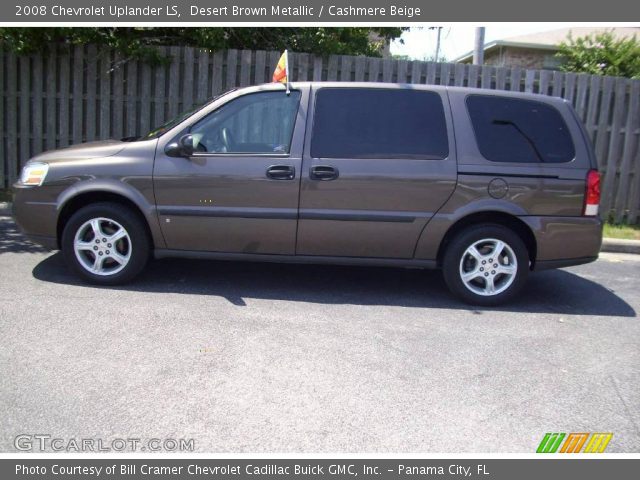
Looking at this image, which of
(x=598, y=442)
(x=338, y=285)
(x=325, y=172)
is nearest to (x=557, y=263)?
(x=338, y=285)

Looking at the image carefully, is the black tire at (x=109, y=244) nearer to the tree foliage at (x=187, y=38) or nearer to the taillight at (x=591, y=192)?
the taillight at (x=591, y=192)

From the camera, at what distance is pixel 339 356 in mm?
4043

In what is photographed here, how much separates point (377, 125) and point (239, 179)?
1279mm

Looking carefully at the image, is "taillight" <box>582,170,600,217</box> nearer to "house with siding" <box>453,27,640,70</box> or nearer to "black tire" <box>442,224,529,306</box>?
"black tire" <box>442,224,529,306</box>

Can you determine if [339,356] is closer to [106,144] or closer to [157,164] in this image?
[157,164]

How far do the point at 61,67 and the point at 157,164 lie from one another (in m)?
4.59

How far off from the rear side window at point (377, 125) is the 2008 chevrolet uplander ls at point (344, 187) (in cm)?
1

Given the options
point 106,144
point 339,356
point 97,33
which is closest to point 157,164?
point 106,144

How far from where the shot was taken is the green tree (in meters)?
13.9

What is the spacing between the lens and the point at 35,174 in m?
5.27

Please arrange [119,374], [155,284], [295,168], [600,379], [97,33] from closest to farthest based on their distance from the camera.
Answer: [119,374] < [600,379] < [295,168] < [155,284] < [97,33]

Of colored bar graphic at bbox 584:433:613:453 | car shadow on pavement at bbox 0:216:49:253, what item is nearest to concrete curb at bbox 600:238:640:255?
colored bar graphic at bbox 584:433:613:453

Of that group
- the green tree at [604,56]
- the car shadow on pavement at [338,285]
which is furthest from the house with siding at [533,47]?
the car shadow on pavement at [338,285]

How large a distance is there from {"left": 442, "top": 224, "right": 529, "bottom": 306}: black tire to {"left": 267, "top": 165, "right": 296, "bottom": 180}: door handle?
1528mm
